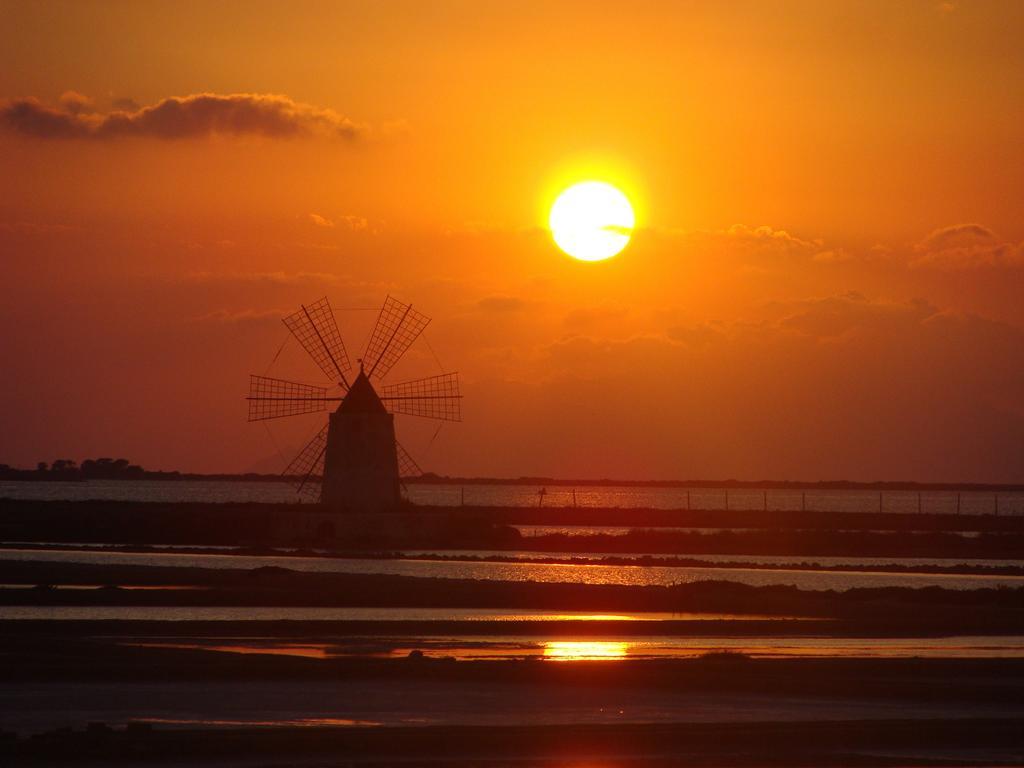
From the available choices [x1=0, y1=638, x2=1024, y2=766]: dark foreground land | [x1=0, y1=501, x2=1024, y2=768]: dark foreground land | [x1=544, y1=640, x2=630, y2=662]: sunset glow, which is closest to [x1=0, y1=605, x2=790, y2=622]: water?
[x1=0, y1=501, x2=1024, y2=768]: dark foreground land

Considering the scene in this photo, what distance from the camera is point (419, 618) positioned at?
27078 millimetres

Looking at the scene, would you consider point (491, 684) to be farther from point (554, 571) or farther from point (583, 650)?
point (554, 571)

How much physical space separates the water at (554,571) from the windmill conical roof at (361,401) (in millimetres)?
8086

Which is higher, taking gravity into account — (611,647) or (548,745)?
(611,647)

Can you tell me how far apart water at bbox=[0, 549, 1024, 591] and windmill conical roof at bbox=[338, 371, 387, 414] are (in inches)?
318

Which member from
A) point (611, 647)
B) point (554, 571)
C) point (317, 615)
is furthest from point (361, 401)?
point (611, 647)

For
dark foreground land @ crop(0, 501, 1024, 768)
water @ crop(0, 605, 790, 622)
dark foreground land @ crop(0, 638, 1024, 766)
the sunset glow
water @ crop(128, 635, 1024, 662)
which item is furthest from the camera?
water @ crop(0, 605, 790, 622)

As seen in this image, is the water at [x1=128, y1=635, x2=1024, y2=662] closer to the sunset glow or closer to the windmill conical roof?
the sunset glow

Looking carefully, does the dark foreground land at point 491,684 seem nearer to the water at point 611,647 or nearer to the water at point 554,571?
the water at point 611,647

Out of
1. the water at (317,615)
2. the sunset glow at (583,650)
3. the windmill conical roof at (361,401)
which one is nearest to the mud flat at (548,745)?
the sunset glow at (583,650)

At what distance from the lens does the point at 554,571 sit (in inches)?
1697

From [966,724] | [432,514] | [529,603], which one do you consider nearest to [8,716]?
[966,724]

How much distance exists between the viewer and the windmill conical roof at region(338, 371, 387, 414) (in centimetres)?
5488

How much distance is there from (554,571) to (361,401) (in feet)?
48.0
